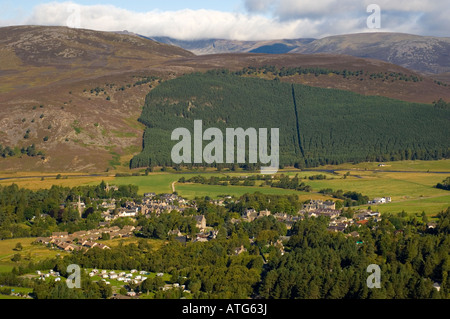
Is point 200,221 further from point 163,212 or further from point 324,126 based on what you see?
point 324,126

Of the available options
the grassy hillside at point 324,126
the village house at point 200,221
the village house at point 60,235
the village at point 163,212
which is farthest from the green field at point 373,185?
the village house at point 60,235

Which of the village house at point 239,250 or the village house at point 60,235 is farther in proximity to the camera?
the village house at point 60,235

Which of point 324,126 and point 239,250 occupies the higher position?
point 324,126

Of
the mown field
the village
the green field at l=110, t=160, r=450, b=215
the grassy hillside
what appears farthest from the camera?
the grassy hillside

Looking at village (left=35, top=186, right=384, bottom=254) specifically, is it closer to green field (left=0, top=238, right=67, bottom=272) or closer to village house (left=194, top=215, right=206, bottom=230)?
village house (left=194, top=215, right=206, bottom=230)

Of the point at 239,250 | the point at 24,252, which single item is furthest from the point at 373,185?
the point at 24,252

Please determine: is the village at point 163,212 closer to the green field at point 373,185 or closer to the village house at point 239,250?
the village house at point 239,250

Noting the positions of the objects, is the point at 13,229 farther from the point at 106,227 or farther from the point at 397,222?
the point at 397,222

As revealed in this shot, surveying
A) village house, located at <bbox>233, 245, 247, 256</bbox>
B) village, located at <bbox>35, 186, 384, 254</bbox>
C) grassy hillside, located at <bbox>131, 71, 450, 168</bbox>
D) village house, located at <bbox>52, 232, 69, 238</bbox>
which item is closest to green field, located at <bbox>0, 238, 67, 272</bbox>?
village, located at <bbox>35, 186, 384, 254</bbox>
